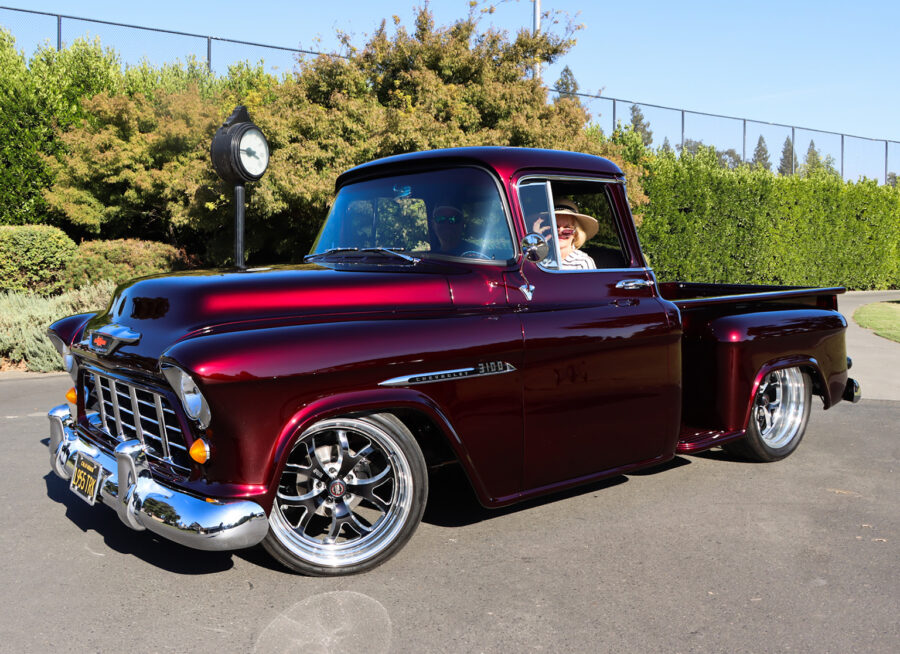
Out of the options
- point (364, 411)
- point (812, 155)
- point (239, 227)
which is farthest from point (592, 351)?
point (812, 155)

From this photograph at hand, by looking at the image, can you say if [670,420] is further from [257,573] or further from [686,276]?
[686,276]

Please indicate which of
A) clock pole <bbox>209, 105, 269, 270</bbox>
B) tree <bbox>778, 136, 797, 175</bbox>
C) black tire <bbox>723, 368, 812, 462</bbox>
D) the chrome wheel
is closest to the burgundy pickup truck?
black tire <bbox>723, 368, 812, 462</bbox>

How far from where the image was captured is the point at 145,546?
380cm

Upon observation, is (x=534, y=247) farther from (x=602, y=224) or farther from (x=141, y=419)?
(x=141, y=419)

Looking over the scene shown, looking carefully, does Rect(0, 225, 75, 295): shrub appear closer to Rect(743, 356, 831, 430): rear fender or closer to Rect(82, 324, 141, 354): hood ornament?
Rect(82, 324, 141, 354): hood ornament

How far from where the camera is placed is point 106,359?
11.7ft

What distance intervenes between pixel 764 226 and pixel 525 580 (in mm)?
19635

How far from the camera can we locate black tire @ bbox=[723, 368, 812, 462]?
17.4 ft

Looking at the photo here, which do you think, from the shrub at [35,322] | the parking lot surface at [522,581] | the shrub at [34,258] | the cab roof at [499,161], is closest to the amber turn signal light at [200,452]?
the parking lot surface at [522,581]

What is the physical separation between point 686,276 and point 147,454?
17.7 m

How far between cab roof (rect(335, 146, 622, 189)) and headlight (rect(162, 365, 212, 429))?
1.75 meters

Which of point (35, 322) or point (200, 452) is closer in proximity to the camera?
point (200, 452)

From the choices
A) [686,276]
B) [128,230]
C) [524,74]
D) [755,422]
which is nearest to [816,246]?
[686,276]

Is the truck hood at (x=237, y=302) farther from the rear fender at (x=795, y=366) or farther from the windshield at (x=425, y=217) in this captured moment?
the rear fender at (x=795, y=366)
